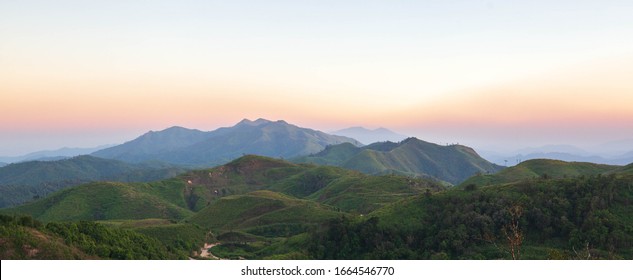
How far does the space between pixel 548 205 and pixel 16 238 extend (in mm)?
80207

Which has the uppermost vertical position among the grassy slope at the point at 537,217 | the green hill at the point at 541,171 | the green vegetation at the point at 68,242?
the green vegetation at the point at 68,242

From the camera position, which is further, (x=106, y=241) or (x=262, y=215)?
(x=262, y=215)

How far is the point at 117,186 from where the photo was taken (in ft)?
563

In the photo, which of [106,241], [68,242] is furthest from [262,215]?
[68,242]

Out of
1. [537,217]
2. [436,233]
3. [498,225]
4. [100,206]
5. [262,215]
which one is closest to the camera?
[537,217]

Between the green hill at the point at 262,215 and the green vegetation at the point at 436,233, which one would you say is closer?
the green vegetation at the point at 436,233

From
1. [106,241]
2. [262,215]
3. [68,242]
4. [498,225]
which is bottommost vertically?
[262,215]

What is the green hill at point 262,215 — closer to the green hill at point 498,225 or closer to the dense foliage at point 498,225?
the green hill at point 498,225

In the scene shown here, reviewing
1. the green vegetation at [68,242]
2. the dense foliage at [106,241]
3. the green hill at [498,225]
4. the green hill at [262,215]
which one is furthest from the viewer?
the green hill at [262,215]

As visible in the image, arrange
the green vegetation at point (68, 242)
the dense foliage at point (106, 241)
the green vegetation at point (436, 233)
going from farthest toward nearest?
the green vegetation at point (436, 233) < the dense foliage at point (106, 241) < the green vegetation at point (68, 242)

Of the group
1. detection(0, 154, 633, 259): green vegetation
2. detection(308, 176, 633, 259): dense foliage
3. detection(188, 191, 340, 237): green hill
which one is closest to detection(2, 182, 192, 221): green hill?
detection(188, 191, 340, 237): green hill

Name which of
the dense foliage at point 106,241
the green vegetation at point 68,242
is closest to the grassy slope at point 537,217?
the dense foliage at point 106,241

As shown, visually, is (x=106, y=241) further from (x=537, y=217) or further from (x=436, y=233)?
(x=537, y=217)

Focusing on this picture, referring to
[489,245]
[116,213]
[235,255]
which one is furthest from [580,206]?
[116,213]
